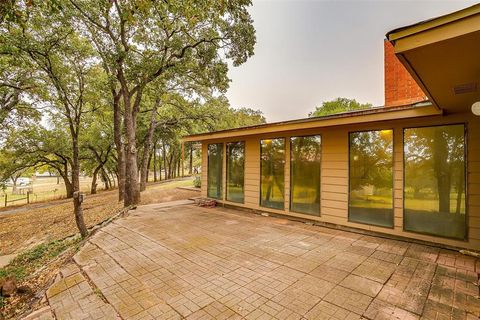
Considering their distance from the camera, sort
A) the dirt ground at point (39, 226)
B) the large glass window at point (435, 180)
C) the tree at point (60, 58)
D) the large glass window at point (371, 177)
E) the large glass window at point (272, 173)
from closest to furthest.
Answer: the large glass window at point (435, 180) < the large glass window at point (371, 177) < the large glass window at point (272, 173) < the tree at point (60, 58) < the dirt ground at point (39, 226)

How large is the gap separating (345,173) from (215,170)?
4639mm

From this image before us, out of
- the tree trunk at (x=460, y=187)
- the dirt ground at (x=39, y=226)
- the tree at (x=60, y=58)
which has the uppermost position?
the tree at (x=60, y=58)

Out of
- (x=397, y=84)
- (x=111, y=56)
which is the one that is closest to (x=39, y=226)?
(x=111, y=56)

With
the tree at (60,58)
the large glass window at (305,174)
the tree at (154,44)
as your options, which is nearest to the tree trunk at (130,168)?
the tree at (154,44)

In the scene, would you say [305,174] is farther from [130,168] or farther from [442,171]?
[130,168]

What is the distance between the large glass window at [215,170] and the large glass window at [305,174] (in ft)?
9.70

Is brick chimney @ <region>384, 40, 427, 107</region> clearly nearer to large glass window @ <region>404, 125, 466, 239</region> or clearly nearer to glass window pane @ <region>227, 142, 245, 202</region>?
large glass window @ <region>404, 125, 466, 239</region>

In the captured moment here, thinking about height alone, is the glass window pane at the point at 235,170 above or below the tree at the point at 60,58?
below

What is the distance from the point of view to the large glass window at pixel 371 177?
4375 millimetres

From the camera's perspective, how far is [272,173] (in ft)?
20.7

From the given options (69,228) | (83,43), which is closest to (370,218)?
(69,228)

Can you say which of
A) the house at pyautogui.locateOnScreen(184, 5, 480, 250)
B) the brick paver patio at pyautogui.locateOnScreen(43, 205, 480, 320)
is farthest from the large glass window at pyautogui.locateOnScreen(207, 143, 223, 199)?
the brick paver patio at pyautogui.locateOnScreen(43, 205, 480, 320)

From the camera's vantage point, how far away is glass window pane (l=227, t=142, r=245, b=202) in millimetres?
7176

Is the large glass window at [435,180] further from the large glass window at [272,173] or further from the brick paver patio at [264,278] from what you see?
the large glass window at [272,173]
